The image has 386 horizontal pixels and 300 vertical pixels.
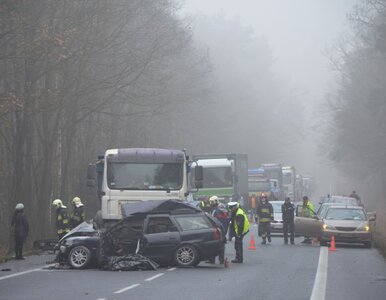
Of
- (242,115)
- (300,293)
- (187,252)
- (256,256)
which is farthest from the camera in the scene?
(242,115)

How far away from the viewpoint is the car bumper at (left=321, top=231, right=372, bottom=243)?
3047cm

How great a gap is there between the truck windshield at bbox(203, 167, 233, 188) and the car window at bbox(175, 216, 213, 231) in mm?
28144

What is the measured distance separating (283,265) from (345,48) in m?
58.4

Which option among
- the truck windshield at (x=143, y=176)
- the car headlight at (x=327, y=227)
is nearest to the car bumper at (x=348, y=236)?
the car headlight at (x=327, y=227)

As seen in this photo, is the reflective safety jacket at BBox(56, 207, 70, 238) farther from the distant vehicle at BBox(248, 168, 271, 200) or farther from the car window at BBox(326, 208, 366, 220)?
the distant vehicle at BBox(248, 168, 271, 200)

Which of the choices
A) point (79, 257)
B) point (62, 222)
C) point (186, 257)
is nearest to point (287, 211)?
point (62, 222)

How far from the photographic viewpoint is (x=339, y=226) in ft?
101

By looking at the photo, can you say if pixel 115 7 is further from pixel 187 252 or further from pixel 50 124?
pixel 187 252

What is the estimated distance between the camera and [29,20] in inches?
1193

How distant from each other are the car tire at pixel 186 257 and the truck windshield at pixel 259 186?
139 feet

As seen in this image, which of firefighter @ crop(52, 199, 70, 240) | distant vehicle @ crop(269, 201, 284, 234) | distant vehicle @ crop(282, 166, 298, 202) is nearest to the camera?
firefighter @ crop(52, 199, 70, 240)

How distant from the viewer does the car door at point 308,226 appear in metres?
31.5

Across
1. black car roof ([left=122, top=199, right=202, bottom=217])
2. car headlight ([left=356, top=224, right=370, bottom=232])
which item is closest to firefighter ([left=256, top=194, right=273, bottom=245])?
car headlight ([left=356, top=224, right=370, bottom=232])

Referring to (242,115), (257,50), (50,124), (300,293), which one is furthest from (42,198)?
(257,50)
